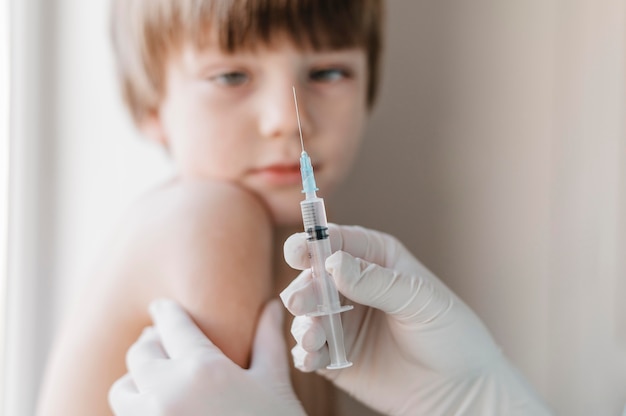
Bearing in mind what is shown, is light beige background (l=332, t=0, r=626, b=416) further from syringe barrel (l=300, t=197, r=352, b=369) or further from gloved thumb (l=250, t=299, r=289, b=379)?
syringe barrel (l=300, t=197, r=352, b=369)

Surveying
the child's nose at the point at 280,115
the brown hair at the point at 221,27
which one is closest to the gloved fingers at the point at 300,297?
the child's nose at the point at 280,115

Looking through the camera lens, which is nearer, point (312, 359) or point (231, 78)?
point (312, 359)

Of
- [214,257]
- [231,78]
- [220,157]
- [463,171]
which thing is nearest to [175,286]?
[214,257]

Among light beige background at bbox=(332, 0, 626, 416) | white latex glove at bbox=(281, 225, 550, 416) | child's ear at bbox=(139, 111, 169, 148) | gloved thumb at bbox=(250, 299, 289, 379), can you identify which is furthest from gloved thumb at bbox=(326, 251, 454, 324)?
child's ear at bbox=(139, 111, 169, 148)

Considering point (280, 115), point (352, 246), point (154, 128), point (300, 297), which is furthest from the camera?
point (154, 128)

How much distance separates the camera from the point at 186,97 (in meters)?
1.05

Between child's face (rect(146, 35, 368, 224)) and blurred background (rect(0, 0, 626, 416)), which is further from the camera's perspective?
blurred background (rect(0, 0, 626, 416))

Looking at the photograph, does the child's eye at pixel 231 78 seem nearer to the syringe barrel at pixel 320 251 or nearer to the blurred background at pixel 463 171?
the blurred background at pixel 463 171

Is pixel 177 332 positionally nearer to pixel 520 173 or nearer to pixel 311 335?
pixel 311 335

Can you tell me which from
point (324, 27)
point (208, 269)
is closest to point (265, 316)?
point (208, 269)

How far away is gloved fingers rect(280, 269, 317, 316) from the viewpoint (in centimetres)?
79

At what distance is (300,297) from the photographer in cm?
80

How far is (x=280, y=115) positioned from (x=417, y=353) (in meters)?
0.39

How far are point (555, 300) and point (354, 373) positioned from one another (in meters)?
0.41
